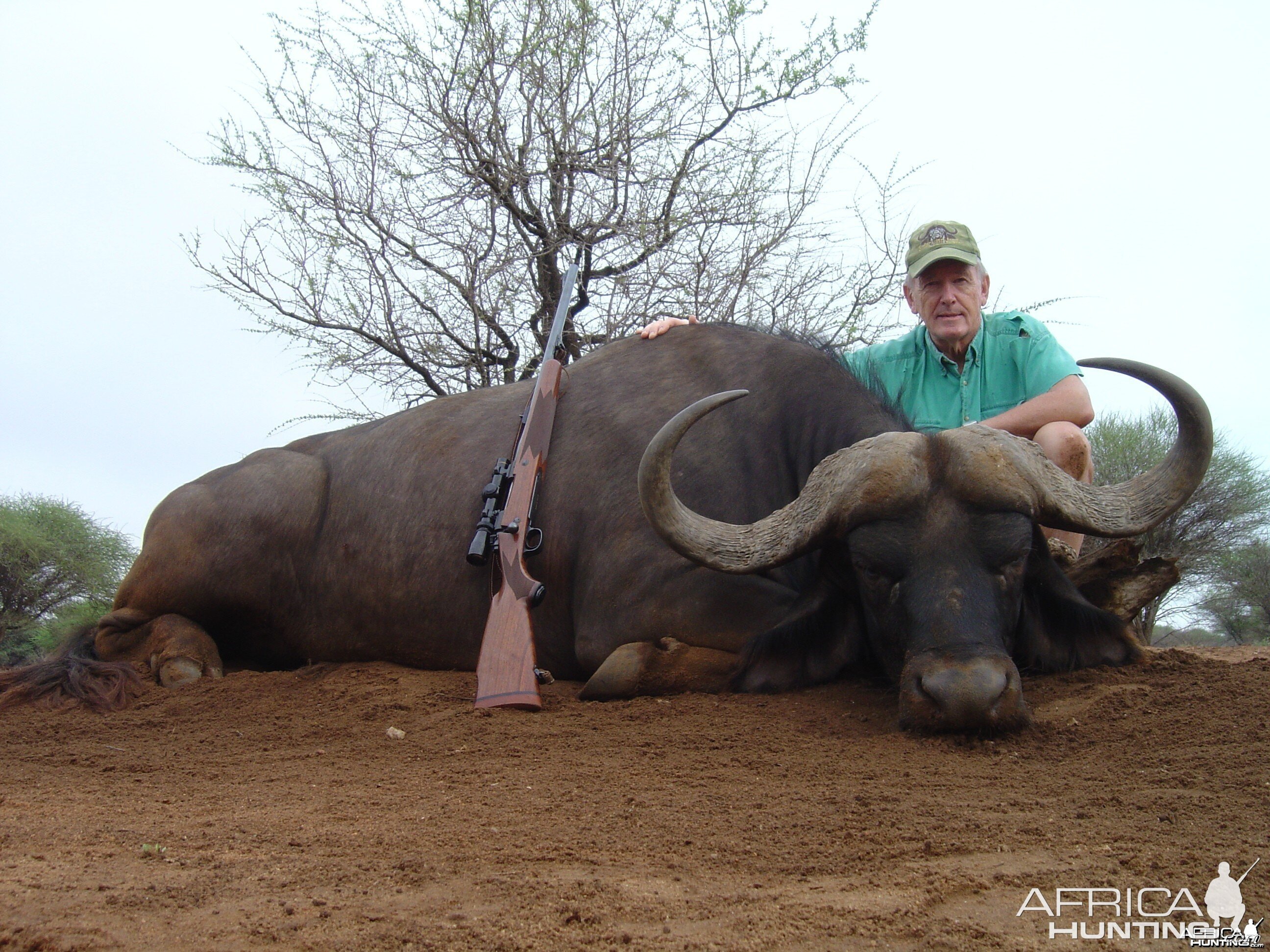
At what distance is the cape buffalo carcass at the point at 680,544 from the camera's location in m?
3.39

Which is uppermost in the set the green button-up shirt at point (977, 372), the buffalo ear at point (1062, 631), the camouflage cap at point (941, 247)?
the camouflage cap at point (941, 247)

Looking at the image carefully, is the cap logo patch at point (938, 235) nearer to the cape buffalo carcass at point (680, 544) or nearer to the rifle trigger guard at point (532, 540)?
the cape buffalo carcass at point (680, 544)

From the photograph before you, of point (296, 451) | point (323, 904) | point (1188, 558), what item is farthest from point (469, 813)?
point (1188, 558)

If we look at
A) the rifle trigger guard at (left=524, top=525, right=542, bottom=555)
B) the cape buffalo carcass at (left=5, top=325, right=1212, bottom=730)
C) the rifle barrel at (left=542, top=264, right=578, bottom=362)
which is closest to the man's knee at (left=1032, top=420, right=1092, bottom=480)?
the cape buffalo carcass at (left=5, top=325, right=1212, bottom=730)

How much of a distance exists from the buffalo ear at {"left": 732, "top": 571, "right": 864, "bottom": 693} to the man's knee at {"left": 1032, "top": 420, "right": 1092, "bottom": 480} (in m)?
1.26

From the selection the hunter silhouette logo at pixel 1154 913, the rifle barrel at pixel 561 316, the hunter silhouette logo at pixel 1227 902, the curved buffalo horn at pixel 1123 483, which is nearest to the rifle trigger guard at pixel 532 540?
the rifle barrel at pixel 561 316

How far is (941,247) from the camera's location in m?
4.87

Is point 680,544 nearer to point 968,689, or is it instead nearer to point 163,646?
point 968,689

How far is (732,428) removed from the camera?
15.1 ft

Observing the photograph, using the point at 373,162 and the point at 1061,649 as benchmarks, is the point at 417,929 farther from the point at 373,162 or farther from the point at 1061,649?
the point at 373,162

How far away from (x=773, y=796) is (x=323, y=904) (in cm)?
120

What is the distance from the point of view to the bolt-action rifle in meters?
3.91

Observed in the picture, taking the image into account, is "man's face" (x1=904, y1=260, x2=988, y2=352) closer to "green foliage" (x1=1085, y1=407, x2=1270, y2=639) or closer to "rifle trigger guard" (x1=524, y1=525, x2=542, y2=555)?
"rifle trigger guard" (x1=524, y1=525, x2=542, y2=555)

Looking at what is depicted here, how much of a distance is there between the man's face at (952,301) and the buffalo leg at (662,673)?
2.06 m
